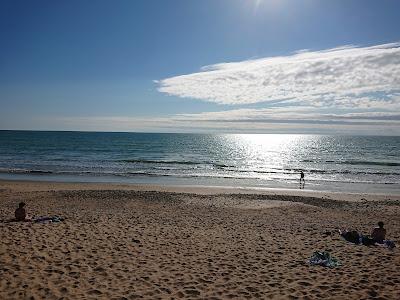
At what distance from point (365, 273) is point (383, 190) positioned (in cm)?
2427

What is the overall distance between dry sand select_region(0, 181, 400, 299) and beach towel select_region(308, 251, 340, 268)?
0.81ft

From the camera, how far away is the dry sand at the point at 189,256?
26.0ft

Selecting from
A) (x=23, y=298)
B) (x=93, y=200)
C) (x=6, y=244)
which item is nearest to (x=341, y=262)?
(x=23, y=298)

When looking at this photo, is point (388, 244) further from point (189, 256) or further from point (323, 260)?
point (189, 256)

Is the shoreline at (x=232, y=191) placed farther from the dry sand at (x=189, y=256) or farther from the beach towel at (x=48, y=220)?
the beach towel at (x=48, y=220)

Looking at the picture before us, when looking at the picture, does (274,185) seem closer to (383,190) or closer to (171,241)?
(383,190)

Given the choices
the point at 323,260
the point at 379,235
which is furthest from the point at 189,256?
the point at 379,235

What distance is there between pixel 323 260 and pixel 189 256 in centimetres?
397

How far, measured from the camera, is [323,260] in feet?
32.6

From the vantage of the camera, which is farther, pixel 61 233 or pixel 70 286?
pixel 61 233

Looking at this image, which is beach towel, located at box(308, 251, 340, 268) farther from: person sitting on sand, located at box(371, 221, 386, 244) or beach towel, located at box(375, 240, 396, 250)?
person sitting on sand, located at box(371, 221, 386, 244)

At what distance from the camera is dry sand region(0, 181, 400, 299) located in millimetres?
7922

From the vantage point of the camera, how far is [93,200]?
21188 millimetres

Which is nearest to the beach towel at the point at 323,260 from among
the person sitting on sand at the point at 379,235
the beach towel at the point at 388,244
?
the beach towel at the point at 388,244
